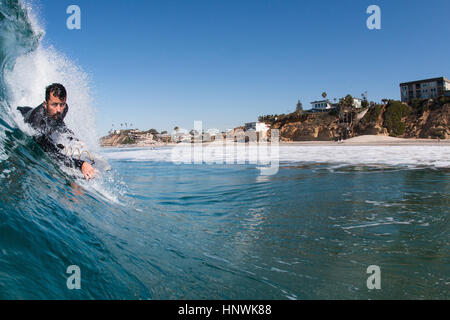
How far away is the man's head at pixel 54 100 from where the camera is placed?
4289 millimetres

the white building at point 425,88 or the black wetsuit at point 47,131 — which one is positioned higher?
the white building at point 425,88

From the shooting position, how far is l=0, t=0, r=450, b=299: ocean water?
7.88ft

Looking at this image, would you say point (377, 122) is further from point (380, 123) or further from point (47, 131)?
point (47, 131)

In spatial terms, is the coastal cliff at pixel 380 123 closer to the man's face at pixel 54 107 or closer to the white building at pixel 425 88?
the white building at pixel 425 88

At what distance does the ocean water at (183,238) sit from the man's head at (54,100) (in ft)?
1.85

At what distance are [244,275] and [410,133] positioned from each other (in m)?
64.5

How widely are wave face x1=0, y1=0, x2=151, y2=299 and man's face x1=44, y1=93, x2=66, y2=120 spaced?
535mm

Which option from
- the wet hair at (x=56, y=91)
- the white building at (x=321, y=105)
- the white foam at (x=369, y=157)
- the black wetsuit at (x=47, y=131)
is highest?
the white building at (x=321, y=105)

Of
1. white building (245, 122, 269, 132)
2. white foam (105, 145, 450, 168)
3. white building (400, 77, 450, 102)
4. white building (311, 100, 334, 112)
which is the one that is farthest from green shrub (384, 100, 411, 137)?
white building (245, 122, 269, 132)

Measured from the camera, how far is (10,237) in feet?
7.14

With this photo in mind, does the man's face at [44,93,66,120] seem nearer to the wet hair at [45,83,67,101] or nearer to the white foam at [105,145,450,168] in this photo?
the wet hair at [45,83,67,101]

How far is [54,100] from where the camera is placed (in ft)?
14.1

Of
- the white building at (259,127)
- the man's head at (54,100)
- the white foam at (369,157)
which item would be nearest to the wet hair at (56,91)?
the man's head at (54,100)

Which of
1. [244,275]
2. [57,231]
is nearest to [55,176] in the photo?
[57,231]
